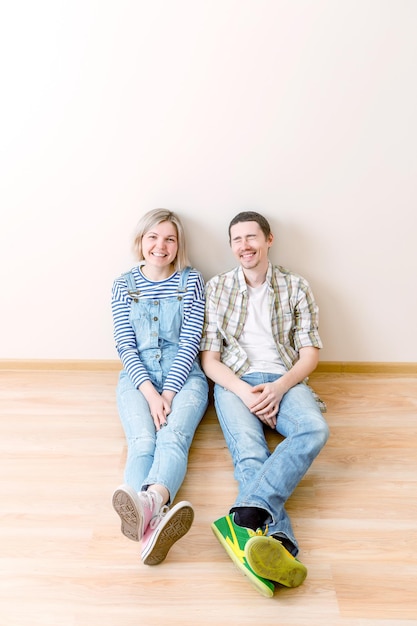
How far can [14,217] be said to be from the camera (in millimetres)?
2219

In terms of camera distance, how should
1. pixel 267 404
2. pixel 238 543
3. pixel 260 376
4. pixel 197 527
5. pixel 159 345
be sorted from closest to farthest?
pixel 238 543
pixel 197 527
pixel 267 404
pixel 260 376
pixel 159 345

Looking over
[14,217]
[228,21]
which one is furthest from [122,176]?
[228,21]

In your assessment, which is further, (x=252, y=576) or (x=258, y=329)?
(x=258, y=329)

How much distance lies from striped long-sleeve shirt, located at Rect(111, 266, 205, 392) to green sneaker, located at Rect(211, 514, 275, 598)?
23.2 inches

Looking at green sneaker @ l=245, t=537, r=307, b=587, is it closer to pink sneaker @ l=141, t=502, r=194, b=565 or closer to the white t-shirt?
pink sneaker @ l=141, t=502, r=194, b=565

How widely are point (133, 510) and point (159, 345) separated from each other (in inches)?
30.1

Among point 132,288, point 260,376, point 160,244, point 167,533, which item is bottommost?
point 167,533

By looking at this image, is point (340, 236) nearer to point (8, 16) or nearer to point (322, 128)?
point (322, 128)

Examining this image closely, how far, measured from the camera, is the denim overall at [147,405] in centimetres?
170

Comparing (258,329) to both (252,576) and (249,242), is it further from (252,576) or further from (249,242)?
(252,576)

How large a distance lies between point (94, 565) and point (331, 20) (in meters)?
1.75

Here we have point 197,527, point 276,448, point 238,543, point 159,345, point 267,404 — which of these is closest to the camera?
point 238,543

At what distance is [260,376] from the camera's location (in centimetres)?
201

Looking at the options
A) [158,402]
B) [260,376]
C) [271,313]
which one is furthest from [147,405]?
[271,313]
